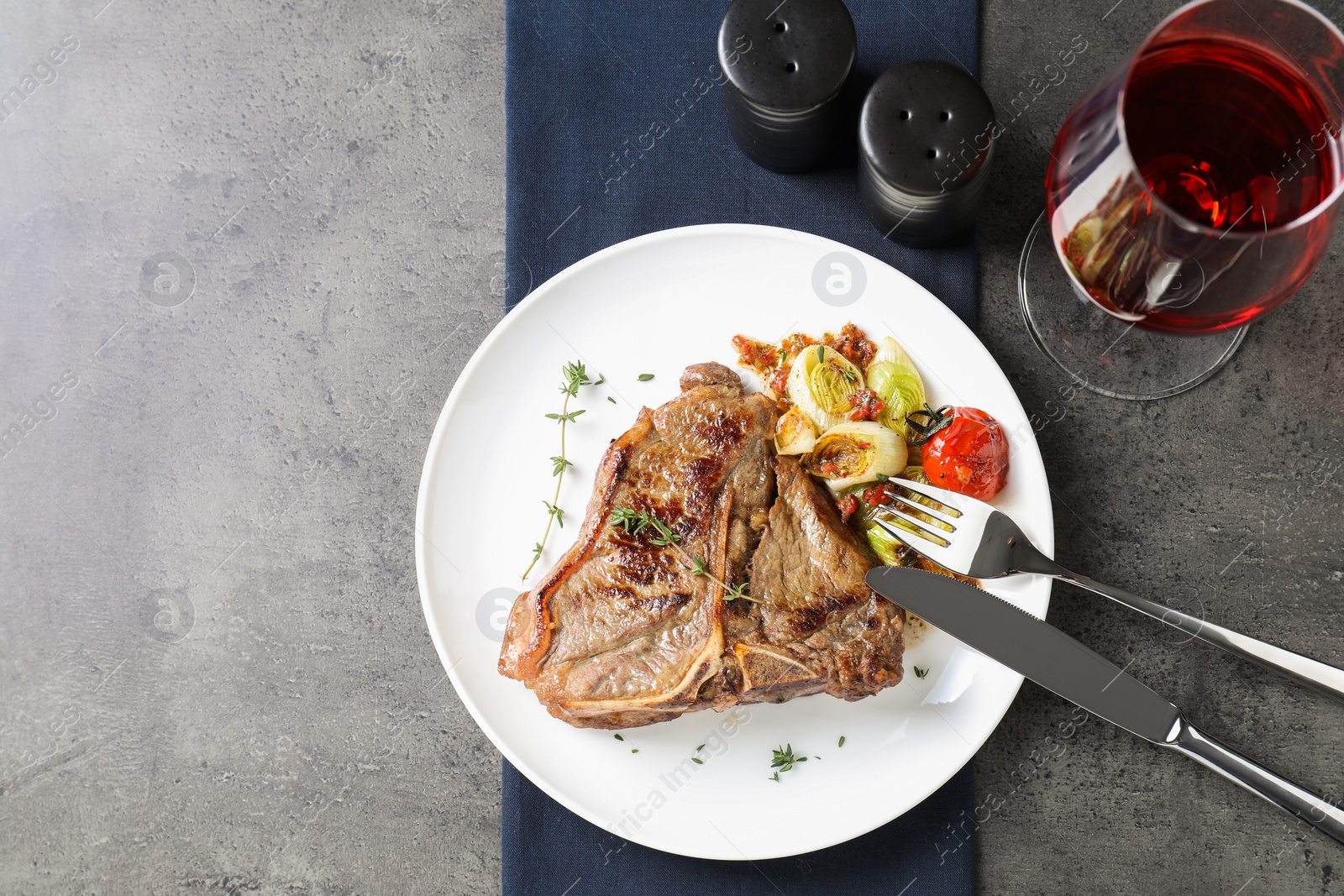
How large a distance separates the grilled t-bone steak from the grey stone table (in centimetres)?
88

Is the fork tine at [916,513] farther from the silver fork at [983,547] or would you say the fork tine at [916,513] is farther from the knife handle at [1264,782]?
the knife handle at [1264,782]

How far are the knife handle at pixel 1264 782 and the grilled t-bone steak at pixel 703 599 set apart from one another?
3.07 feet

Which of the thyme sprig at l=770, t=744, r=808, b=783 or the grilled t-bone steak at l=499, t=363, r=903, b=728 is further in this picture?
the thyme sprig at l=770, t=744, r=808, b=783

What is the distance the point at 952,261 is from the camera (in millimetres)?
3152

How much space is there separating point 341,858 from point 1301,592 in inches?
150

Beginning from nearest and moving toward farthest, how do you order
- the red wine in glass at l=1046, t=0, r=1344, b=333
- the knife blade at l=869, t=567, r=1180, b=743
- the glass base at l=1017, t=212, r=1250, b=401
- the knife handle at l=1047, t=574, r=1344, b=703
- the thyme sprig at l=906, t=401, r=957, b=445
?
the red wine in glass at l=1046, t=0, r=1344, b=333 → the knife blade at l=869, t=567, r=1180, b=743 → the knife handle at l=1047, t=574, r=1344, b=703 → the thyme sprig at l=906, t=401, r=957, b=445 → the glass base at l=1017, t=212, r=1250, b=401

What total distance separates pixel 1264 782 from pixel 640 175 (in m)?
2.96

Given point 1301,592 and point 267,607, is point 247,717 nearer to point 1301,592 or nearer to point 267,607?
point 267,607

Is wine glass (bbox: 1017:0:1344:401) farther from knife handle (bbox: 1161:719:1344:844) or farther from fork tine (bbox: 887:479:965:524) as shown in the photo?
knife handle (bbox: 1161:719:1344:844)

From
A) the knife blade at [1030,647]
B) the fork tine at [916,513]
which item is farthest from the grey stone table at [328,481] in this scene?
the fork tine at [916,513]

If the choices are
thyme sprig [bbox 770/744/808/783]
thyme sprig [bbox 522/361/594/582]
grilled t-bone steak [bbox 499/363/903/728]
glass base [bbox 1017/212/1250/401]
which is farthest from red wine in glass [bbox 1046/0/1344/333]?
thyme sprig [bbox 770/744/808/783]

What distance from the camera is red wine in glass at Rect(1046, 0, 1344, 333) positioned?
193 centimetres

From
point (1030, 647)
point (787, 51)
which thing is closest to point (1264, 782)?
point (1030, 647)

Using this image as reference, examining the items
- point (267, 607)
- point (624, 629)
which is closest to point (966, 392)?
point (624, 629)
